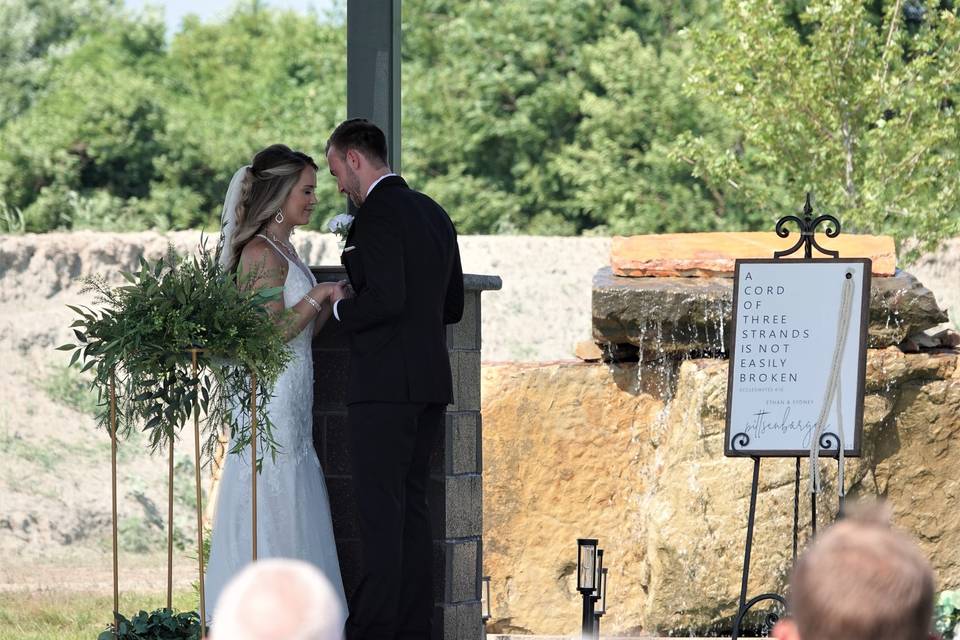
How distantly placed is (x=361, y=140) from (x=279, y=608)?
3525mm

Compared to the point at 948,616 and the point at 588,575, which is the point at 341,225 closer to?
Answer: the point at 588,575

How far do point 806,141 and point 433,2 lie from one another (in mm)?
10048

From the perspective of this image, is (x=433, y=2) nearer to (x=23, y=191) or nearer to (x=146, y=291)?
(x=23, y=191)

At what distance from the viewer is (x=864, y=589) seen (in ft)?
6.39

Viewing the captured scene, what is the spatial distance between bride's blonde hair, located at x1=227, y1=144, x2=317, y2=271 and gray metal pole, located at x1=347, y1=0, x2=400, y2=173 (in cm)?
42

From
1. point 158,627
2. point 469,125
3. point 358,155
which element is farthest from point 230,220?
point 469,125

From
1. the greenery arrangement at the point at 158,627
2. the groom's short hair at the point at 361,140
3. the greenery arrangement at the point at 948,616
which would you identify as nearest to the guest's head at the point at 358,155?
the groom's short hair at the point at 361,140

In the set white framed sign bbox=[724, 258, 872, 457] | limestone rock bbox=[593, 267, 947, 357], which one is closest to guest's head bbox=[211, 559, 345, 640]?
white framed sign bbox=[724, 258, 872, 457]

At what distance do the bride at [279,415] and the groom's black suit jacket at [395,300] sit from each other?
0.23 metres

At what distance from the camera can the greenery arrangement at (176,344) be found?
4.58 meters

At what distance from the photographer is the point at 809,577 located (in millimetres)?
1998

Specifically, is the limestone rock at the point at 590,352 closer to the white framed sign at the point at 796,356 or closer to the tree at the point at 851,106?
the white framed sign at the point at 796,356

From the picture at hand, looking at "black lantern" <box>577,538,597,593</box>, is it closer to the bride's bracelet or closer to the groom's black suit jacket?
the groom's black suit jacket

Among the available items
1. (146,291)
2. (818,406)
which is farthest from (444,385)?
(818,406)
